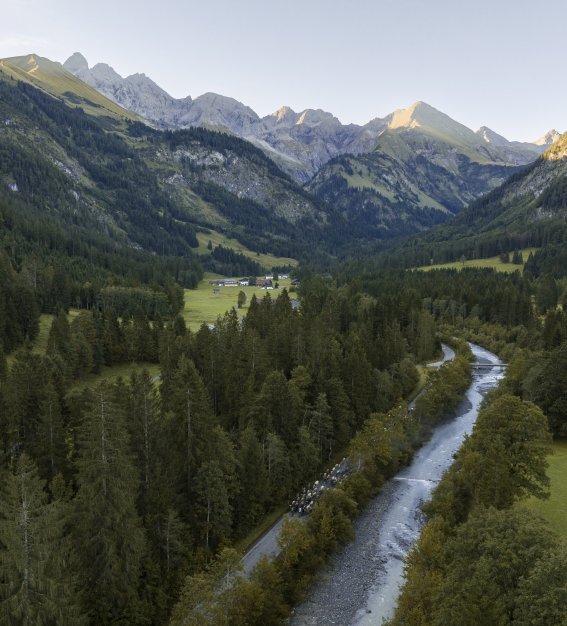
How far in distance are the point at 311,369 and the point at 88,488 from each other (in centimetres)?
5095

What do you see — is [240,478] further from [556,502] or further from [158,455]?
[556,502]

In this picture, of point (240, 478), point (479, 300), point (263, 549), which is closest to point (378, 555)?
point (263, 549)

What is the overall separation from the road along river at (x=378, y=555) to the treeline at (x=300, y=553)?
1404 mm

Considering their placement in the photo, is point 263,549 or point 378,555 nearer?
point 263,549

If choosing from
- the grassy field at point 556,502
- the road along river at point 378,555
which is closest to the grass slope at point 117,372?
the road along river at point 378,555

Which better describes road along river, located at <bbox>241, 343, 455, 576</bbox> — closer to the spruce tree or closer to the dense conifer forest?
the dense conifer forest

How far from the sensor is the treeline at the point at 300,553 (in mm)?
38688

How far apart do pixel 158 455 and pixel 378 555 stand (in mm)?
27002

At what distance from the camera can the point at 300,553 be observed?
49562mm

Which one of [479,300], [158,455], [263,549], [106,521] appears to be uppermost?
[479,300]

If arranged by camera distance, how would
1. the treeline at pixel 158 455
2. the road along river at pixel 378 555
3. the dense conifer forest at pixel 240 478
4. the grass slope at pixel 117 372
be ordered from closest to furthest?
the dense conifer forest at pixel 240 478
the treeline at pixel 158 455
the road along river at pixel 378 555
the grass slope at pixel 117 372

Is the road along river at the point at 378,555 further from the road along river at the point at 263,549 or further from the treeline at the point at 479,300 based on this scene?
the treeline at the point at 479,300

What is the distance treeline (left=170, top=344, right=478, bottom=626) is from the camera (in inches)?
1523

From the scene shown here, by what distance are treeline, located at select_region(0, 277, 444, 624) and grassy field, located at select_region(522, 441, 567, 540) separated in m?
21.7
